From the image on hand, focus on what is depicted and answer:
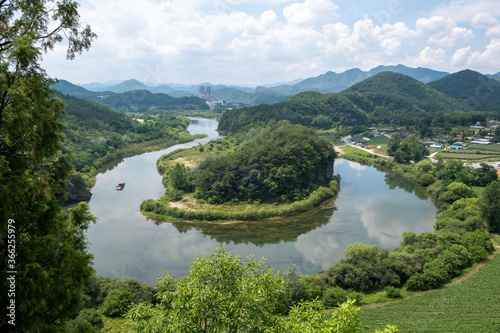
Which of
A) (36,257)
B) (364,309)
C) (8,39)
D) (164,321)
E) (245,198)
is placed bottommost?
(364,309)

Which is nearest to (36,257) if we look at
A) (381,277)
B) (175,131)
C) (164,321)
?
(164,321)

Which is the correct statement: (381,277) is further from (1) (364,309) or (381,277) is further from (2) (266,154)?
(2) (266,154)

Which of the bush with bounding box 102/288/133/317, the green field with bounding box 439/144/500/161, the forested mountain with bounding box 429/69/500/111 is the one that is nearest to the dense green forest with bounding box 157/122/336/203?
the bush with bounding box 102/288/133/317

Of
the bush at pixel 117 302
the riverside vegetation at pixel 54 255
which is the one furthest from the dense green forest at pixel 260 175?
the riverside vegetation at pixel 54 255

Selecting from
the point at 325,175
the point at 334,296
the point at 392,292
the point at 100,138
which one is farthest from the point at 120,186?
the point at 392,292

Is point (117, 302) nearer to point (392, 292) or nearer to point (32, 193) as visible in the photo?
point (32, 193)

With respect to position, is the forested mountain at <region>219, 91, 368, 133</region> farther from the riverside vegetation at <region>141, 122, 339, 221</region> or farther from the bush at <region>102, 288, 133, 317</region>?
the bush at <region>102, 288, 133, 317</region>

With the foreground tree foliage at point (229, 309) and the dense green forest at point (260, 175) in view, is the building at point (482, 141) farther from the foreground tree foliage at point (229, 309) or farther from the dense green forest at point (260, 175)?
the foreground tree foliage at point (229, 309)
